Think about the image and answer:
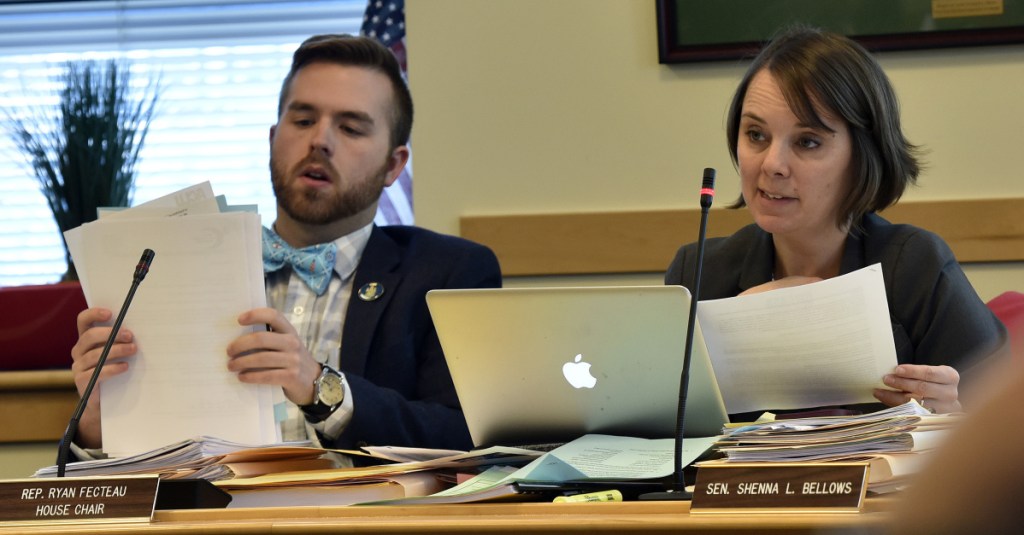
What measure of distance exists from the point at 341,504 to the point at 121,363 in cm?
53

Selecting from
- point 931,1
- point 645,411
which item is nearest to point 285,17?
point 931,1

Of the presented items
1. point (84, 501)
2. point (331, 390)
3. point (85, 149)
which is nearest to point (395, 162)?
point (331, 390)

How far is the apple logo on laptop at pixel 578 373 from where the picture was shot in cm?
135

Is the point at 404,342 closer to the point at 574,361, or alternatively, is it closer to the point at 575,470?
the point at 574,361

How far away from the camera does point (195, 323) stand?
158 cm

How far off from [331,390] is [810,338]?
770 millimetres

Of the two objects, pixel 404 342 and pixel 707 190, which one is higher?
pixel 707 190

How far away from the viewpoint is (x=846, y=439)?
3.84 feet

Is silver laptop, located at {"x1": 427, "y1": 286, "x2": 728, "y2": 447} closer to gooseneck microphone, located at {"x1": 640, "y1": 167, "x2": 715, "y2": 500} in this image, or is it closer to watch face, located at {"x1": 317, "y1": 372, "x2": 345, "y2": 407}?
gooseneck microphone, located at {"x1": 640, "y1": 167, "x2": 715, "y2": 500}

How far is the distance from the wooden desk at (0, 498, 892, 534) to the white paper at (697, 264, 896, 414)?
0.41 meters

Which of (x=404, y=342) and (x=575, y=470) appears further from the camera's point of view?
(x=404, y=342)

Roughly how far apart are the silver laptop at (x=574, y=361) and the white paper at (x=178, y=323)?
0.35 metres

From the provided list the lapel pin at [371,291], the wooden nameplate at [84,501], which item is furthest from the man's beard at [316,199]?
the wooden nameplate at [84,501]

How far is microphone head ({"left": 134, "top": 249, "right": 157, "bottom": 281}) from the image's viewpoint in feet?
4.88
